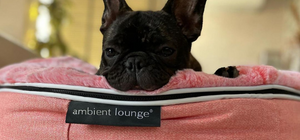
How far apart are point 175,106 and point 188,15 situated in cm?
51

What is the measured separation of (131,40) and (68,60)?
1.10 meters

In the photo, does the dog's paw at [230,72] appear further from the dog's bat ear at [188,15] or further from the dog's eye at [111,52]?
the dog's eye at [111,52]

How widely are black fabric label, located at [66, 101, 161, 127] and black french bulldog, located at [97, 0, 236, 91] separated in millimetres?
82

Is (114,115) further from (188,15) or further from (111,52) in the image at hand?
(188,15)

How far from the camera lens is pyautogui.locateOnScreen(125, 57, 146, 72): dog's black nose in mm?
A: 927

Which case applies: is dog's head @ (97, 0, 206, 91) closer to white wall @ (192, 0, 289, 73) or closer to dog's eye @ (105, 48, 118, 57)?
dog's eye @ (105, 48, 118, 57)

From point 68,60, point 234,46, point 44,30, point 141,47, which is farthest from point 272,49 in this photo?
point 141,47

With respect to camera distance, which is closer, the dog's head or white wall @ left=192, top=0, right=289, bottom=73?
the dog's head

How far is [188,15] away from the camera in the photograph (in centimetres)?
118

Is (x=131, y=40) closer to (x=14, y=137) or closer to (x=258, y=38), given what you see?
(x=14, y=137)

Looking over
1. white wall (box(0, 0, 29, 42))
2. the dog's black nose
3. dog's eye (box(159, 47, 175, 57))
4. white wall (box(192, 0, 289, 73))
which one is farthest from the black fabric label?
white wall (box(192, 0, 289, 73))

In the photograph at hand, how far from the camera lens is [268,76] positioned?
863 mm

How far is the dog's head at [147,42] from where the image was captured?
911 mm

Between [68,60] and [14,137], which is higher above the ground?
[14,137]
